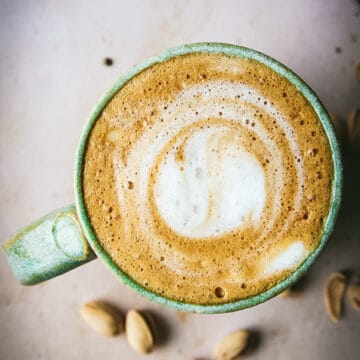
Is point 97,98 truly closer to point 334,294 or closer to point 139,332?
point 139,332

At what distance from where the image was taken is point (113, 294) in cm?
111

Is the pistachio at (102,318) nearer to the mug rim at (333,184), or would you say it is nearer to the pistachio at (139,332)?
the pistachio at (139,332)

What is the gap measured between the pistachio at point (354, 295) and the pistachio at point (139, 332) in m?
0.41

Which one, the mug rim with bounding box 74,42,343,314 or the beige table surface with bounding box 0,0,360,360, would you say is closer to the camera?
the mug rim with bounding box 74,42,343,314

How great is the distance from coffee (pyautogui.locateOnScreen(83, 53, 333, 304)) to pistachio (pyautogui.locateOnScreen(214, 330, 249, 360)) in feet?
0.93

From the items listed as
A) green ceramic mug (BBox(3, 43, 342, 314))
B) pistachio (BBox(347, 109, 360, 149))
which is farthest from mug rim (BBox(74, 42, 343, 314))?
pistachio (BBox(347, 109, 360, 149))

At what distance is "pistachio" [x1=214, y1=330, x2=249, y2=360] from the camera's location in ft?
3.56

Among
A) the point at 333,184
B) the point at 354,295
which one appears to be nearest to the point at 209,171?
the point at 333,184

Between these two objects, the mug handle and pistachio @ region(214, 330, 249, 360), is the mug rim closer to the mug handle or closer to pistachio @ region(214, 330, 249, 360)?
the mug handle

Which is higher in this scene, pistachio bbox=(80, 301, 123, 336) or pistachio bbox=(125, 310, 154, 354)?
pistachio bbox=(80, 301, 123, 336)

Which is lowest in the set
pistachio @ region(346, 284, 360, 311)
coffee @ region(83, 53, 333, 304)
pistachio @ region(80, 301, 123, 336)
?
pistachio @ region(346, 284, 360, 311)

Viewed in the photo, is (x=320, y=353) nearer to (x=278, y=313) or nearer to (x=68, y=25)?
(x=278, y=313)

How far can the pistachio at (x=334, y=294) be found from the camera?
109 cm

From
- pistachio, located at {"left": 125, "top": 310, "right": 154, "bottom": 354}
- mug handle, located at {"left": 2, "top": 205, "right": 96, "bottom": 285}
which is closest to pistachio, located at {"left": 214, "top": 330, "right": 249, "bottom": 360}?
pistachio, located at {"left": 125, "top": 310, "right": 154, "bottom": 354}
